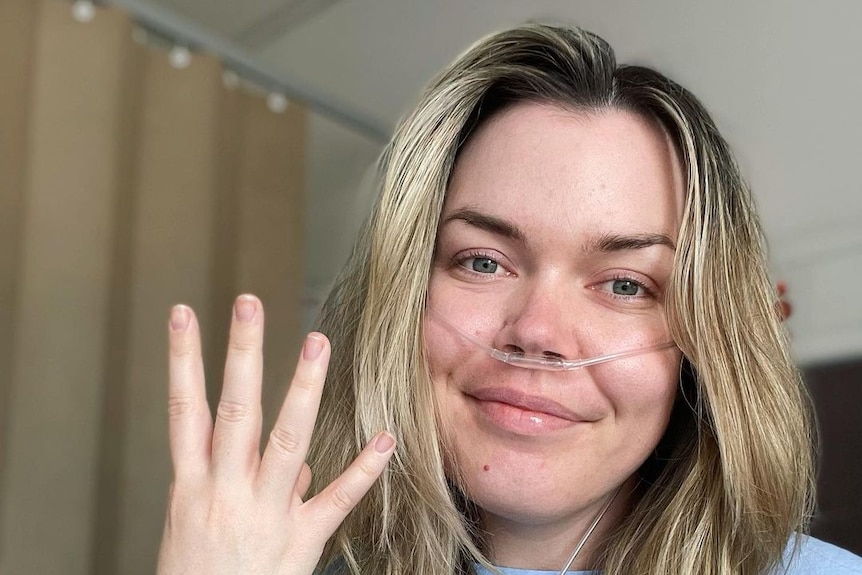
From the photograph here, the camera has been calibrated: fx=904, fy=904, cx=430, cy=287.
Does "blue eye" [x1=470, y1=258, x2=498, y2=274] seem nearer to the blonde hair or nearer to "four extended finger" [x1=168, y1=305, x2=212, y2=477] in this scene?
the blonde hair

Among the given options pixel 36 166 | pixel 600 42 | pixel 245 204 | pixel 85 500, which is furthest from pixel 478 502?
pixel 245 204

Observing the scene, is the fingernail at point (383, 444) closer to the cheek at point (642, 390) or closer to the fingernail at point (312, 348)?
the fingernail at point (312, 348)

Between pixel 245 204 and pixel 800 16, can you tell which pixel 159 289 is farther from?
pixel 800 16

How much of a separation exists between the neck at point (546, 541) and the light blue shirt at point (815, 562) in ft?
0.04

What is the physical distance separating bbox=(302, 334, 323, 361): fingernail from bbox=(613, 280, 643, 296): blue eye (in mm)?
345

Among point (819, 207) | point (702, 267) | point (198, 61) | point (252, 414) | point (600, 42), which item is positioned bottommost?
point (252, 414)

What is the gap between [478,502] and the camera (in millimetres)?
850

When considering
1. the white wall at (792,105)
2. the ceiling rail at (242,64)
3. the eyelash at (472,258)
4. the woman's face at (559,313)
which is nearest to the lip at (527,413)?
the woman's face at (559,313)

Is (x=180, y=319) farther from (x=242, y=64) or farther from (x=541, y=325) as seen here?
(x=242, y=64)

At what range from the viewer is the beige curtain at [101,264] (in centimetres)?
129

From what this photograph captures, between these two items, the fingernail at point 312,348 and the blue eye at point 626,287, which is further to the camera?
the blue eye at point 626,287

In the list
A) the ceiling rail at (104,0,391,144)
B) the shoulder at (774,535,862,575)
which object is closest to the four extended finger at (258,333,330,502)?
the shoulder at (774,535,862,575)

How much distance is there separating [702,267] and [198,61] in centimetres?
106

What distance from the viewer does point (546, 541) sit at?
0.91 m
